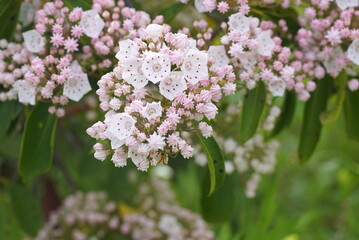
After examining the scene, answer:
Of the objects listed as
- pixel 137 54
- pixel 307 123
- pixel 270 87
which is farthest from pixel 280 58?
pixel 137 54

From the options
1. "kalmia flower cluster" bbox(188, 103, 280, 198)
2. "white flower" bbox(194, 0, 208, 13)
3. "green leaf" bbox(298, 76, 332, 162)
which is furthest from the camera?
"kalmia flower cluster" bbox(188, 103, 280, 198)

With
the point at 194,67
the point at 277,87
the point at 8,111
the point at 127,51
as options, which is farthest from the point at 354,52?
the point at 8,111

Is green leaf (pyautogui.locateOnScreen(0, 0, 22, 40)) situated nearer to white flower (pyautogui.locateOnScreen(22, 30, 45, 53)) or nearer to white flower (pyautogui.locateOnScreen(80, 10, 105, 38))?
white flower (pyautogui.locateOnScreen(22, 30, 45, 53))

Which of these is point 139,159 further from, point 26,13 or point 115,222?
point 115,222

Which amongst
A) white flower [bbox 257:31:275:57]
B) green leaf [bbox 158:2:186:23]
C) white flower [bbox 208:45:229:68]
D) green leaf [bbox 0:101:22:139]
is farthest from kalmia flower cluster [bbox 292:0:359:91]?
green leaf [bbox 0:101:22:139]

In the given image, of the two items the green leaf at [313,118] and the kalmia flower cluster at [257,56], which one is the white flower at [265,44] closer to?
the kalmia flower cluster at [257,56]
